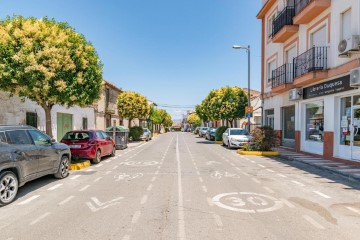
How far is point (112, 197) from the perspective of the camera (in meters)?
6.35

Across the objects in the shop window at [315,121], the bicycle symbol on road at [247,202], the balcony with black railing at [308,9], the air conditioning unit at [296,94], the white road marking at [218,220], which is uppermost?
the balcony with black railing at [308,9]

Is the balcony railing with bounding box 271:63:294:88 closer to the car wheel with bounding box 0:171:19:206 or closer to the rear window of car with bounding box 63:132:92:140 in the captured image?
the rear window of car with bounding box 63:132:92:140

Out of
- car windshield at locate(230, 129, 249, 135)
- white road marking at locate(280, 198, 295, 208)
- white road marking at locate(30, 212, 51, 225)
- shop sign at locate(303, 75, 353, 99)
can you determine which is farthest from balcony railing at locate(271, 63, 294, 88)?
white road marking at locate(30, 212, 51, 225)

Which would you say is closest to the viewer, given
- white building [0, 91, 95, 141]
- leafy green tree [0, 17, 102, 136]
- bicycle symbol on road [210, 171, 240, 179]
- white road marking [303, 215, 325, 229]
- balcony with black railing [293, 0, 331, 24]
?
white road marking [303, 215, 325, 229]

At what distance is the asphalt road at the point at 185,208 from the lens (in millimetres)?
4309

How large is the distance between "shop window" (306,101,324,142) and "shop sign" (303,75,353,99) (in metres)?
0.57

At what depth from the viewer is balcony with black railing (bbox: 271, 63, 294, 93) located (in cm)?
1669

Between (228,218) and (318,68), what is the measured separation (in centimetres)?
1095

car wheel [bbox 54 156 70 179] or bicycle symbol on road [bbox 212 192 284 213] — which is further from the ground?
car wheel [bbox 54 156 70 179]

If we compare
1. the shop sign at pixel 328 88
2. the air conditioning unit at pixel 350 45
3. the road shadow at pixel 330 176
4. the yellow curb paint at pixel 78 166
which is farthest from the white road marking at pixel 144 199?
the shop sign at pixel 328 88

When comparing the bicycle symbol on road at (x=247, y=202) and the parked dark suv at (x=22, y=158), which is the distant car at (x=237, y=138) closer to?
the bicycle symbol on road at (x=247, y=202)

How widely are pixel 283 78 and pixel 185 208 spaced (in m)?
14.3

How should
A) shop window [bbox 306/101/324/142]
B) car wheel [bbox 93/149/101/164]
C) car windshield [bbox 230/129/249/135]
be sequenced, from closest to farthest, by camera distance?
car wheel [bbox 93/149/101/164] → shop window [bbox 306/101/324/142] → car windshield [bbox 230/129/249/135]

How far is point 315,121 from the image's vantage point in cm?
1459
